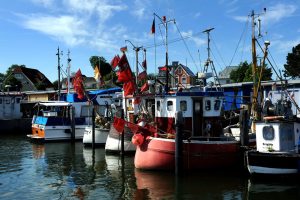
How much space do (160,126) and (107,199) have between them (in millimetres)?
7144

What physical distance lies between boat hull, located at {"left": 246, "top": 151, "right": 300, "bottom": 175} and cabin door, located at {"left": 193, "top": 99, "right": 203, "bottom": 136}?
3927 mm

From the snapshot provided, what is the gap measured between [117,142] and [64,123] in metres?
10.5

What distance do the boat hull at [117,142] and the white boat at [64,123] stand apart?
30.7 ft

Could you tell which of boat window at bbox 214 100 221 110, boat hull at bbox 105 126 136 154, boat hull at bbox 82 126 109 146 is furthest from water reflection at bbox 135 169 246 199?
boat hull at bbox 82 126 109 146

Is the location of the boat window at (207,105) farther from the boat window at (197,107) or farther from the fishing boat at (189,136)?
the boat window at (197,107)

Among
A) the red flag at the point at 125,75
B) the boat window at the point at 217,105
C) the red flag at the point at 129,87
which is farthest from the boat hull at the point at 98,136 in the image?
the boat window at the point at 217,105

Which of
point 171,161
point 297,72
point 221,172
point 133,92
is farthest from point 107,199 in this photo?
point 297,72

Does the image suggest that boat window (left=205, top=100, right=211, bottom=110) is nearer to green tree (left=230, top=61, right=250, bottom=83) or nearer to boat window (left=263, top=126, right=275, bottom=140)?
Answer: boat window (left=263, top=126, right=275, bottom=140)

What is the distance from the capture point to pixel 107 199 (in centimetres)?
1723

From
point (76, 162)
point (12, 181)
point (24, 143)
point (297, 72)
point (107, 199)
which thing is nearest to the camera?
point (107, 199)

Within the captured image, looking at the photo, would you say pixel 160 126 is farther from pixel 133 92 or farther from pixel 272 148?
pixel 272 148

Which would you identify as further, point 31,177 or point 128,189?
point 31,177

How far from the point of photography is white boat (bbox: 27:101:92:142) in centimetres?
3766

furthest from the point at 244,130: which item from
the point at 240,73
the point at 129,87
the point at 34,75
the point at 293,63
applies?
the point at 34,75
